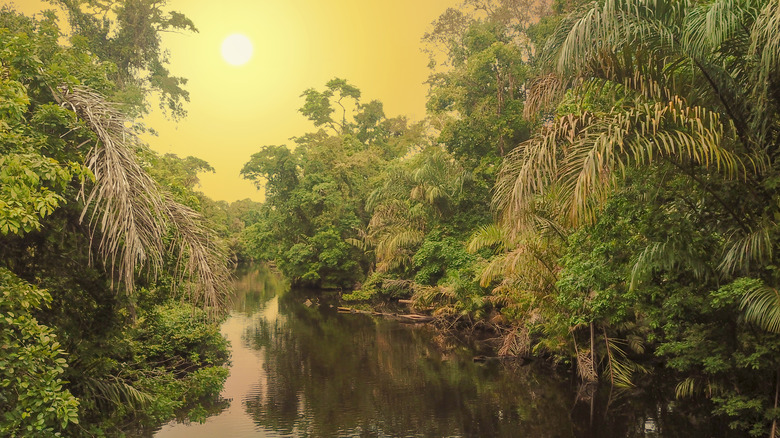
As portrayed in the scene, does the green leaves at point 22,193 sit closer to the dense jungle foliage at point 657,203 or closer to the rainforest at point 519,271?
the rainforest at point 519,271

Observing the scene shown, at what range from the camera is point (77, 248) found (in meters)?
6.45

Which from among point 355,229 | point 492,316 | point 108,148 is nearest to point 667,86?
point 108,148

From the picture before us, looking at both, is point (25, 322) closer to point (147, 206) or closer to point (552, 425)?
point (147, 206)

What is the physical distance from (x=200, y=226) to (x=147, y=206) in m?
0.89

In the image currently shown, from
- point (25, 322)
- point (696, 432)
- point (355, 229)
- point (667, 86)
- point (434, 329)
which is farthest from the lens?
point (355, 229)

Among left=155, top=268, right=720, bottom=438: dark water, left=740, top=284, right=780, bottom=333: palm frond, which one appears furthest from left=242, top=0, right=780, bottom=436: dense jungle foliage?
left=155, top=268, right=720, bottom=438: dark water

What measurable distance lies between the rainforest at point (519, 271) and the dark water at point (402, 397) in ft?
0.27

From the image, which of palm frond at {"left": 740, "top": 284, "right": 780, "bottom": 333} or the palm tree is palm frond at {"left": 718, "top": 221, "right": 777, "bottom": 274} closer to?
the palm tree

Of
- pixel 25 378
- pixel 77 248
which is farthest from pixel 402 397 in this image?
pixel 25 378

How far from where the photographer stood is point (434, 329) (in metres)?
21.2

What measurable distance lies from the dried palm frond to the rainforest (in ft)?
0.11

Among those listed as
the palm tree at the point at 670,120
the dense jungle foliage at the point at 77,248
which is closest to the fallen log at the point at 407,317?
the dense jungle foliage at the point at 77,248

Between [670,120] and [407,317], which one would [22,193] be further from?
[407,317]

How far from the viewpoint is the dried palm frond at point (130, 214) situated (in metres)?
5.59
